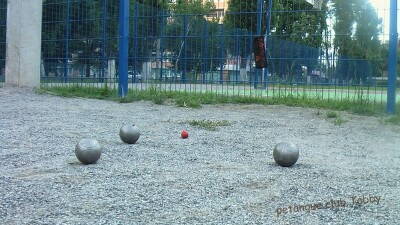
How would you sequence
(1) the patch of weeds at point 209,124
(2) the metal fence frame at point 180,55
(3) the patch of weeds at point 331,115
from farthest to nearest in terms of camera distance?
(2) the metal fence frame at point 180,55 < (3) the patch of weeds at point 331,115 < (1) the patch of weeds at point 209,124

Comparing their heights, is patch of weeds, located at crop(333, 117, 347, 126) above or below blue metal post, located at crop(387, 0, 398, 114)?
below

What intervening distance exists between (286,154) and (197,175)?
907mm

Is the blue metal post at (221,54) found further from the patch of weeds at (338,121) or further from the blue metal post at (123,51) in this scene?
the patch of weeds at (338,121)

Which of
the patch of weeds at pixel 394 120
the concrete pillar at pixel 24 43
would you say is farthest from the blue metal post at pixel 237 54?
the concrete pillar at pixel 24 43

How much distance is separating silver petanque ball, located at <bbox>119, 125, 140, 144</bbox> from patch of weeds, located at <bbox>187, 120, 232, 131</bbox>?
1790 mm

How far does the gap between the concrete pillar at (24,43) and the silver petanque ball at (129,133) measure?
333 inches

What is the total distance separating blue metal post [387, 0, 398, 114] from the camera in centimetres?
962

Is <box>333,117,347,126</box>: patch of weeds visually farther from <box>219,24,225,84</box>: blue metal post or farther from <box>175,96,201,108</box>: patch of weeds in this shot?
<box>219,24,225,84</box>: blue metal post

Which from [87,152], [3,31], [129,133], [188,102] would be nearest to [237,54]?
[188,102]

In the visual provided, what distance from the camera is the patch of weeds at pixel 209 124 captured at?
7935 mm

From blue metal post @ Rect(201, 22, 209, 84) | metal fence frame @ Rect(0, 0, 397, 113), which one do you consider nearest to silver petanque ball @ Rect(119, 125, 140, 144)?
metal fence frame @ Rect(0, 0, 397, 113)

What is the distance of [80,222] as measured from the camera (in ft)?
10.7

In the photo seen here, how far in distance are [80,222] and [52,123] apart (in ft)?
16.4

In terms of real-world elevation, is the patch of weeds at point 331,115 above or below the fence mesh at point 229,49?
below
